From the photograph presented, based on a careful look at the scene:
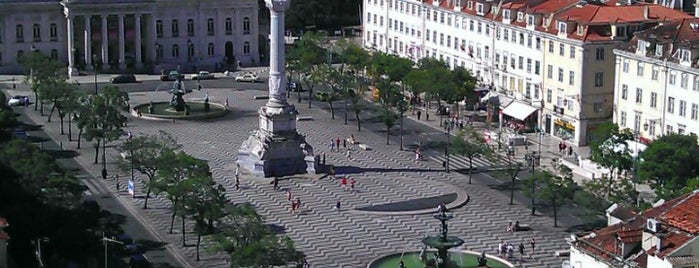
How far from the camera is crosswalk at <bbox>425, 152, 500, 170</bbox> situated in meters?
115

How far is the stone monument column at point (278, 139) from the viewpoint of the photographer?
111 meters

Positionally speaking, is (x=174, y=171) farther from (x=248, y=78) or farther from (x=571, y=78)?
(x=248, y=78)

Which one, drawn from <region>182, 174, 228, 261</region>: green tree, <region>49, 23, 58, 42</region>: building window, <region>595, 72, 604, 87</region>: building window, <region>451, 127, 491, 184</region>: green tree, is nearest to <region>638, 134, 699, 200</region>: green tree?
<region>451, 127, 491, 184</region>: green tree

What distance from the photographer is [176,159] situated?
305 ft

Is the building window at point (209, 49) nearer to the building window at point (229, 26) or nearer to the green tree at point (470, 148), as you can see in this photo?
the building window at point (229, 26)

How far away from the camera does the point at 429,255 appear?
86.6 metres

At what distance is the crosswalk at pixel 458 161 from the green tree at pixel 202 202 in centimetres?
3279

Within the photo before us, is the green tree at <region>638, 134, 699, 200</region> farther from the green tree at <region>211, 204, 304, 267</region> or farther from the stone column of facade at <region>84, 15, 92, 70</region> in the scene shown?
the stone column of facade at <region>84, 15, 92, 70</region>

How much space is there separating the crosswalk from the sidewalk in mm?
2447

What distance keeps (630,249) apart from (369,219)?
38.1m

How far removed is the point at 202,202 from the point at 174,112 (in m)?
54.2

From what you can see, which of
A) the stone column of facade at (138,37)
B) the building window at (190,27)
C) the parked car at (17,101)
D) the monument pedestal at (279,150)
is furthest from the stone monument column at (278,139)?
the building window at (190,27)

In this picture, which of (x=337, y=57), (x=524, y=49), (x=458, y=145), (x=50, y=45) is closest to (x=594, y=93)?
(x=524, y=49)

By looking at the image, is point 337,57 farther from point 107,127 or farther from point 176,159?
point 176,159
